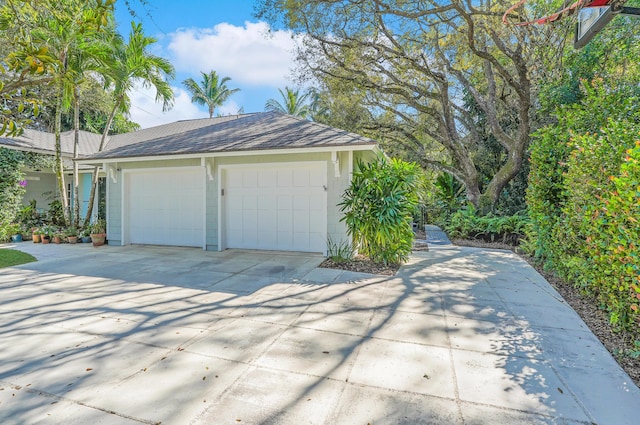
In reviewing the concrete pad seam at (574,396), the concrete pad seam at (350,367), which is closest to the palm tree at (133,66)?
the concrete pad seam at (350,367)

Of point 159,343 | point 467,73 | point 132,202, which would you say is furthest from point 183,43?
point 467,73

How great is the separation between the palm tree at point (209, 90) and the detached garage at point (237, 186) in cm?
1879

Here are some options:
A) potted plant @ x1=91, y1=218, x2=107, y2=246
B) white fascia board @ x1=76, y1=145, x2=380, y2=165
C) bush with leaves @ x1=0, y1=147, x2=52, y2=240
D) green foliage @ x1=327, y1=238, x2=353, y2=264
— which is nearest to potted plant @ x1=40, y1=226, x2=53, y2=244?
bush with leaves @ x1=0, y1=147, x2=52, y2=240

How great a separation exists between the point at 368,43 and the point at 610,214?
8313 millimetres

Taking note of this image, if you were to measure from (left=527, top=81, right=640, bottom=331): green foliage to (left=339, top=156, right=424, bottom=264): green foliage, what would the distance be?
2342mm

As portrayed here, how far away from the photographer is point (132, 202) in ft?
29.9

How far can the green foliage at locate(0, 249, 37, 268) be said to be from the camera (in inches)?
263

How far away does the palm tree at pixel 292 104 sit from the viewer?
25984mm

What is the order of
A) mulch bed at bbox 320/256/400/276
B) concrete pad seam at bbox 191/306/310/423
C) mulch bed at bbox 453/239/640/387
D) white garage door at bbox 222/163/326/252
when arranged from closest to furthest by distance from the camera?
concrete pad seam at bbox 191/306/310/423 < mulch bed at bbox 453/239/640/387 < mulch bed at bbox 320/256/400/276 < white garage door at bbox 222/163/326/252

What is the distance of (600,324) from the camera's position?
382 centimetres

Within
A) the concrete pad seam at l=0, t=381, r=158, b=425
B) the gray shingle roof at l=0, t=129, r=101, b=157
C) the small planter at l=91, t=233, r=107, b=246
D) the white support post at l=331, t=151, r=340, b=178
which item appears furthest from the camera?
the gray shingle roof at l=0, t=129, r=101, b=157

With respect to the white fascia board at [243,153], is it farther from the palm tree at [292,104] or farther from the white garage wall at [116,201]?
the palm tree at [292,104]

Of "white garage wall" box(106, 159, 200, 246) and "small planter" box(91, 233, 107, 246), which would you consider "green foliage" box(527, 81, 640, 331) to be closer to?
"white garage wall" box(106, 159, 200, 246)

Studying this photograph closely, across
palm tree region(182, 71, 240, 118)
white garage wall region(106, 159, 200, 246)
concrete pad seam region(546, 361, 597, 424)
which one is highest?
palm tree region(182, 71, 240, 118)
